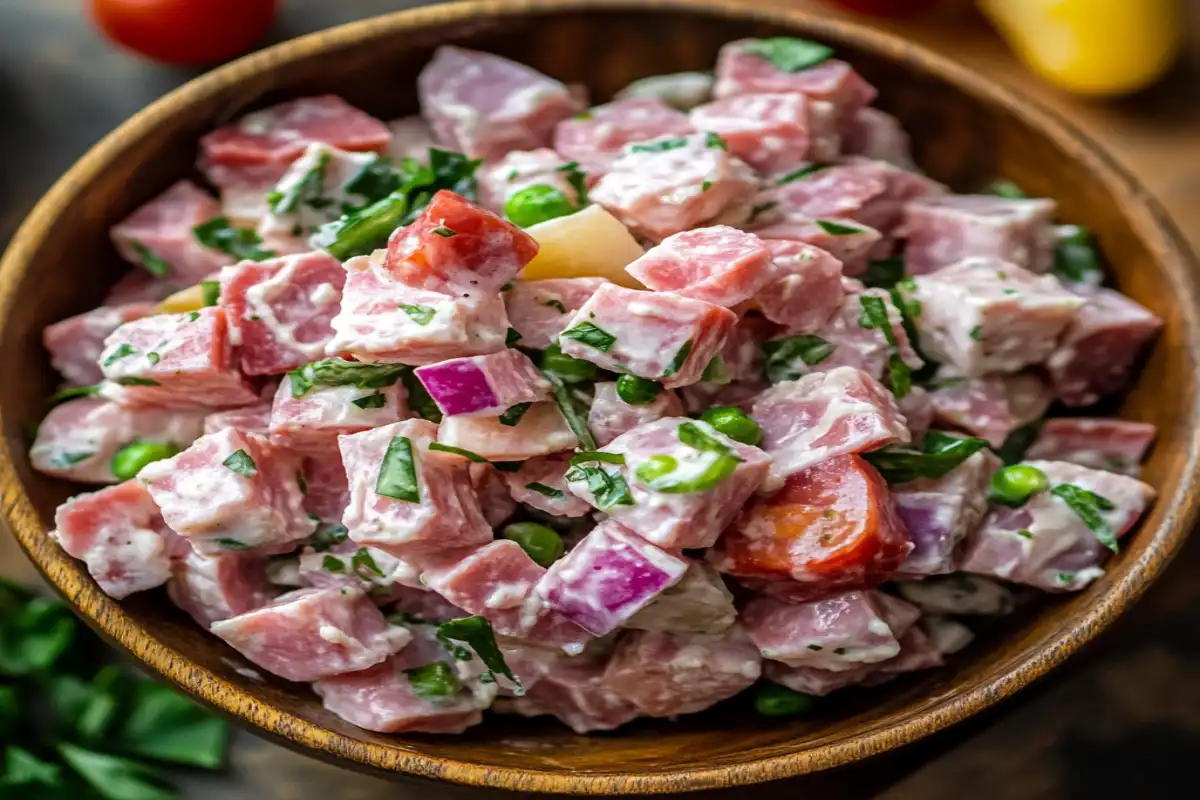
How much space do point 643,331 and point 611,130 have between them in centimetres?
78

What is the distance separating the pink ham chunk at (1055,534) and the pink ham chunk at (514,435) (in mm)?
888

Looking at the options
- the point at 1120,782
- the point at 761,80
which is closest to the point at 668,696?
the point at 1120,782

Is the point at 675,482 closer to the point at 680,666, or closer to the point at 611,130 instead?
the point at 680,666

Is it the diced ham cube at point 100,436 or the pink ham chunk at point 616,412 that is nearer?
the pink ham chunk at point 616,412

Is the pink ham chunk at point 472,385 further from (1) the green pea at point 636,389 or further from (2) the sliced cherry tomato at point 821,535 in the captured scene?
(2) the sliced cherry tomato at point 821,535

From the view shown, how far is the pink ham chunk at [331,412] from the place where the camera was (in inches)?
87.4

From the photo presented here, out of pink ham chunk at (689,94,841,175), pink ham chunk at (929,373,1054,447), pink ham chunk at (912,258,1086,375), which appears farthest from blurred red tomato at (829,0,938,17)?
pink ham chunk at (929,373,1054,447)

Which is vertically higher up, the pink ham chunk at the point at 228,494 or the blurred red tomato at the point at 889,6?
the blurred red tomato at the point at 889,6

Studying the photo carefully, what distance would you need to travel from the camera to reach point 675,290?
2.23 m

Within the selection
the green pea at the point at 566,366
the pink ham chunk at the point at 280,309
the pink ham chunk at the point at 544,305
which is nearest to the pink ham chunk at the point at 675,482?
the green pea at the point at 566,366

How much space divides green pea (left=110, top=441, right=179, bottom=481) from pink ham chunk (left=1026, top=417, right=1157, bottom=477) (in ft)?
6.19

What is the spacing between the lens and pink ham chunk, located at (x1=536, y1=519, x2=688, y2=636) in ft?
6.87

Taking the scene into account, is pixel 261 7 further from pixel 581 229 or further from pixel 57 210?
pixel 581 229

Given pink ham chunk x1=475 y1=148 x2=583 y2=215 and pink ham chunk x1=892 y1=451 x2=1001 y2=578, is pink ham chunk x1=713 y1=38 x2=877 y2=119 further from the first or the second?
pink ham chunk x1=892 y1=451 x2=1001 y2=578
